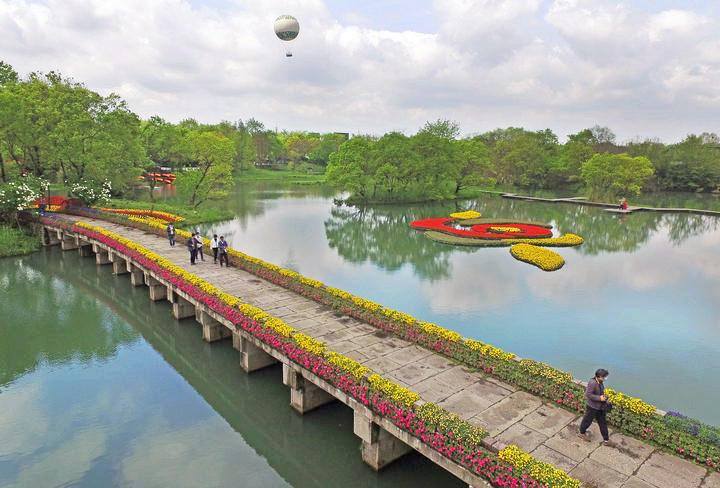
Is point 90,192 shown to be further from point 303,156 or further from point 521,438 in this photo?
point 303,156

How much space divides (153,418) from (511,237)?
37491 mm

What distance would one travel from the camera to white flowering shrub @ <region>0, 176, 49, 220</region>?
36.2 m

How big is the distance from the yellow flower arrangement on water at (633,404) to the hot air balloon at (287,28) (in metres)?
35.6

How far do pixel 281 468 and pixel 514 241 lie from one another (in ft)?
116

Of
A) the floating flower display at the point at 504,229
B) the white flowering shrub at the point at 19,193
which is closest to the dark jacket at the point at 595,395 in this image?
the floating flower display at the point at 504,229

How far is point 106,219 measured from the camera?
40.7m

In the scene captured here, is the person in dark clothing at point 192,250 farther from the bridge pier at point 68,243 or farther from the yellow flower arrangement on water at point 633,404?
the yellow flower arrangement on water at point 633,404

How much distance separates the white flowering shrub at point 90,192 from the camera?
44.0 meters

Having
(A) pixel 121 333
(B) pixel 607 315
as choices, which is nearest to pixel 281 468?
(A) pixel 121 333

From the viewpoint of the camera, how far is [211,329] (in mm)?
21500

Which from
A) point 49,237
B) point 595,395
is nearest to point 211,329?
point 595,395

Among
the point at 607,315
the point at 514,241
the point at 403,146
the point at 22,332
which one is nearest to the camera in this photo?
the point at 22,332

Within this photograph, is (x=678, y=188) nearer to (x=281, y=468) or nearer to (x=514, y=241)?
(x=514, y=241)

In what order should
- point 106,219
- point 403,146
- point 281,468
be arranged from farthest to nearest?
point 403,146, point 106,219, point 281,468
